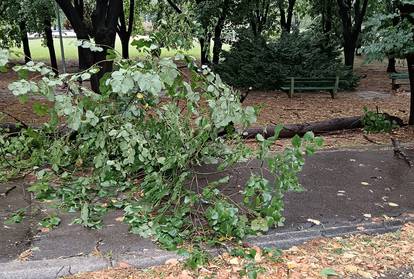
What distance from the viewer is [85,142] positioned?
4977 millimetres

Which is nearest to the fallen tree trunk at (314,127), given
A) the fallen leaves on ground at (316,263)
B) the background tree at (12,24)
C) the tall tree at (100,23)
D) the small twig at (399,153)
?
the small twig at (399,153)

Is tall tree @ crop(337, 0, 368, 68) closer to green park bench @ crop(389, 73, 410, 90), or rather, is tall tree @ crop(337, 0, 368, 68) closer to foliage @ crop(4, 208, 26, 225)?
green park bench @ crop(389, 73, 410, 90)

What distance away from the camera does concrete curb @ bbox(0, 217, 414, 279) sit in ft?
10.1

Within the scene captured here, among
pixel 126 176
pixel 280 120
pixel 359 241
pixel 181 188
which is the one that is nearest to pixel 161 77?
pixel 181 188

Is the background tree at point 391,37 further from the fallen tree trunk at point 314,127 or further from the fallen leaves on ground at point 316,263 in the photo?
the fallen leaves on ground at point 316,263

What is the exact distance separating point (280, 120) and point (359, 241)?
6.00 meters

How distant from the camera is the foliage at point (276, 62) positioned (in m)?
13.6

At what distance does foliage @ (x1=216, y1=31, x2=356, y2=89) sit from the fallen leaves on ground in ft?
33.6

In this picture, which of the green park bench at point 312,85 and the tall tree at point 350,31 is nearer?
the green park bench at point 312,85

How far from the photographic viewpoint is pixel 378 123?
7.65m

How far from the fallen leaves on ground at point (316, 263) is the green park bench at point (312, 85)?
9.02 metres

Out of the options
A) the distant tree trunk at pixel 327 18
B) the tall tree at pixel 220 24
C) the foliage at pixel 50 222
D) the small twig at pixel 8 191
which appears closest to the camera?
the foliage at pixel 50 222

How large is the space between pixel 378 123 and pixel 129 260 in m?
5.73

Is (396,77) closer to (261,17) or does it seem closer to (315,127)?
(315,127)
